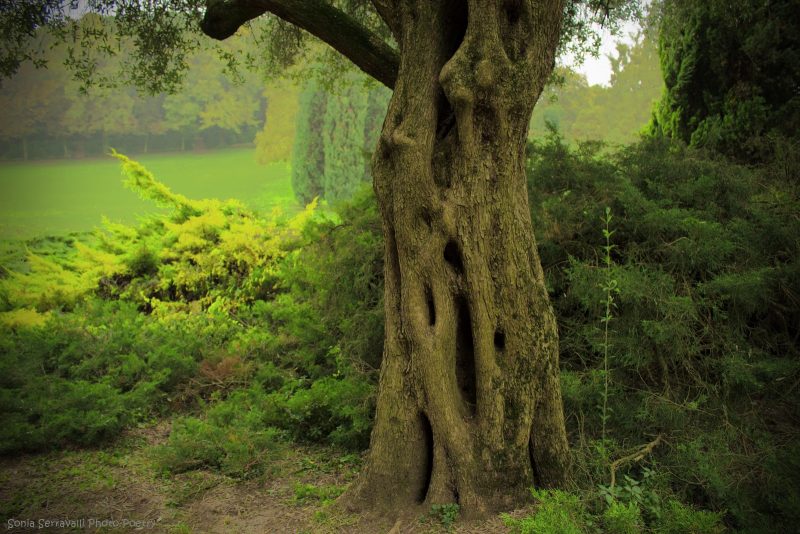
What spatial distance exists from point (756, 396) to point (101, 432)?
5.25m

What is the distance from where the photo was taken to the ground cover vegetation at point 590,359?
13.2 ft

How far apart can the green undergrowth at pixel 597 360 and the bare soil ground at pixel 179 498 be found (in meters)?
0.14

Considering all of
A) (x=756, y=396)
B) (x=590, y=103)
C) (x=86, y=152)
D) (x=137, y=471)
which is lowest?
(x=137, y=471)

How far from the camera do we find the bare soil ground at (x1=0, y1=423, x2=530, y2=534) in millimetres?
3867

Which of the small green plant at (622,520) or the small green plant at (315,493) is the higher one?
the small green plant at (622,520)

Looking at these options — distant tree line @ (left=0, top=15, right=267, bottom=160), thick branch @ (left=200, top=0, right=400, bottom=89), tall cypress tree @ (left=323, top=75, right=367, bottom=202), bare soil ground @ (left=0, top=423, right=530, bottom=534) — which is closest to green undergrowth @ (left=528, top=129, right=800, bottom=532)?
bare soil ground @ (left=0, top=423, right=530, bottom=534)

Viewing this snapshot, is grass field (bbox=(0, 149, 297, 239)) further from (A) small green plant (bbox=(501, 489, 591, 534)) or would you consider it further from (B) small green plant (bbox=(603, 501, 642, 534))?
(B) small green plant (bbox=(603, 501, 642, 534))

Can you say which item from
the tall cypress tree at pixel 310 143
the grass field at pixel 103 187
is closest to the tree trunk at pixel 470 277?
the grass field at pixel 103 187

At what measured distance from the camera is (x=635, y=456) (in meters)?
4.21

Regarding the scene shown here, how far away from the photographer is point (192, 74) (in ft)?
61.6

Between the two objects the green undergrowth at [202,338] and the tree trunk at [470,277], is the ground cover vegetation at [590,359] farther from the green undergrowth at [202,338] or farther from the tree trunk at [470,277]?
the tree trunk at [470,277]

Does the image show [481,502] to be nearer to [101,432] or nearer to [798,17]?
[101,432]

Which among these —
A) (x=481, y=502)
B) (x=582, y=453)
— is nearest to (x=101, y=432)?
(x=481, y=502)

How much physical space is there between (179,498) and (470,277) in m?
2.48
